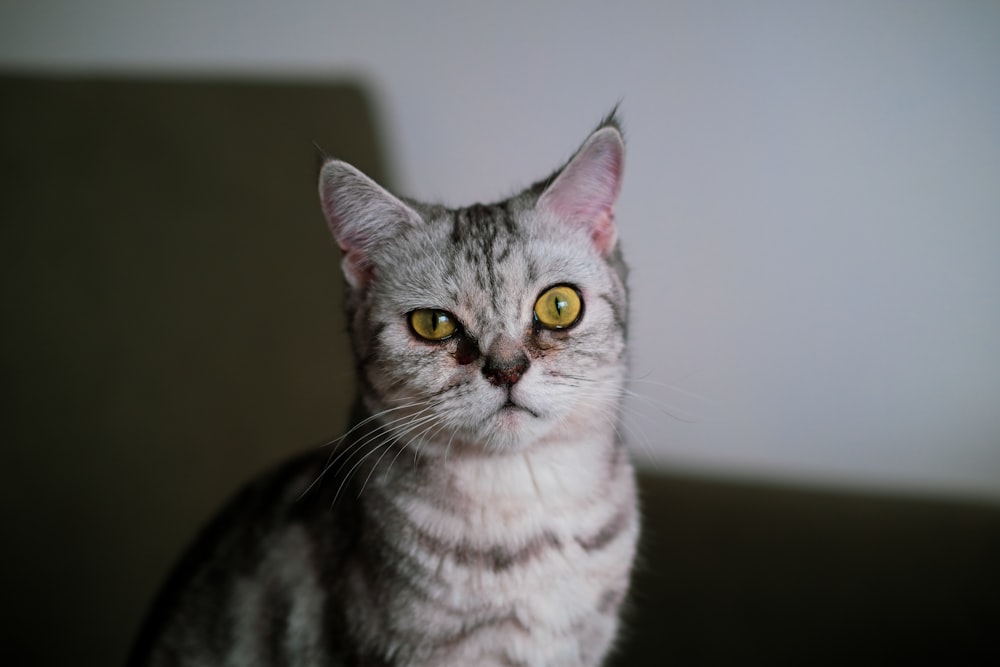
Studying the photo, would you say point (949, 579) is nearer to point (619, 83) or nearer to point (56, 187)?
point (619, 83)

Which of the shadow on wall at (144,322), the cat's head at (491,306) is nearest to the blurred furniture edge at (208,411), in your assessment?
the shadow on wall at (144,322)

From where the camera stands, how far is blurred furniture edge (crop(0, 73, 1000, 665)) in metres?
1.15

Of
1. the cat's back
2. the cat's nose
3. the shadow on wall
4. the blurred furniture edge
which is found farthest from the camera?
the shadow on wall

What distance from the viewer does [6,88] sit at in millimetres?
1275

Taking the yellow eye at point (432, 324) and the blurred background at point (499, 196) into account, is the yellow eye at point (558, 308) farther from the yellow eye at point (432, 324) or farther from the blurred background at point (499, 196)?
the blurred background at point (499, 196)

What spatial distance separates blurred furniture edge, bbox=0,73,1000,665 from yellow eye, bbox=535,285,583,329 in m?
0.59

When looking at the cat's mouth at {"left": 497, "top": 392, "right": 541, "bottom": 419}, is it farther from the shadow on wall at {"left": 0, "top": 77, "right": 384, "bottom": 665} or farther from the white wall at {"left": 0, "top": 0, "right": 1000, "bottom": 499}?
the shadow on wall at {"left": 0, "top": 77, "right": 384, "bottom": 665}

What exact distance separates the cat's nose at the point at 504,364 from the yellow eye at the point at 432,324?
59 millimetres

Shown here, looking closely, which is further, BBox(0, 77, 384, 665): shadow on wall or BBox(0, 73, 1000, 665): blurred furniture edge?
BBox(0, 77, 384, 665): shadow on wall

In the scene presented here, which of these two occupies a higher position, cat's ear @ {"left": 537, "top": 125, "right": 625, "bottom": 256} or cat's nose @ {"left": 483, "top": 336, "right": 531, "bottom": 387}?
cat's ear @ {"left": 537, "top": 125, "right": 625, "bottom": 256}

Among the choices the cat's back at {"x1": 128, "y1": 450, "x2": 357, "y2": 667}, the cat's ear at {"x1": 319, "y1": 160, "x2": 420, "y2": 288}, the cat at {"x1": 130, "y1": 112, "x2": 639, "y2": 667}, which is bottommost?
the cat's back at {"x1": 128, "y1": 450, "x2": 357, "y2": 667}

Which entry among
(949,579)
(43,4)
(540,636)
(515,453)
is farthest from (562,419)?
(43,4)

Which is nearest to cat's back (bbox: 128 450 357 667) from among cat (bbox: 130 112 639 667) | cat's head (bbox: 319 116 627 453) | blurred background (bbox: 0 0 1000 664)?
cat (bbox: 130 112 639 667)

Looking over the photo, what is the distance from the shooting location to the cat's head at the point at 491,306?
29.5 inches
